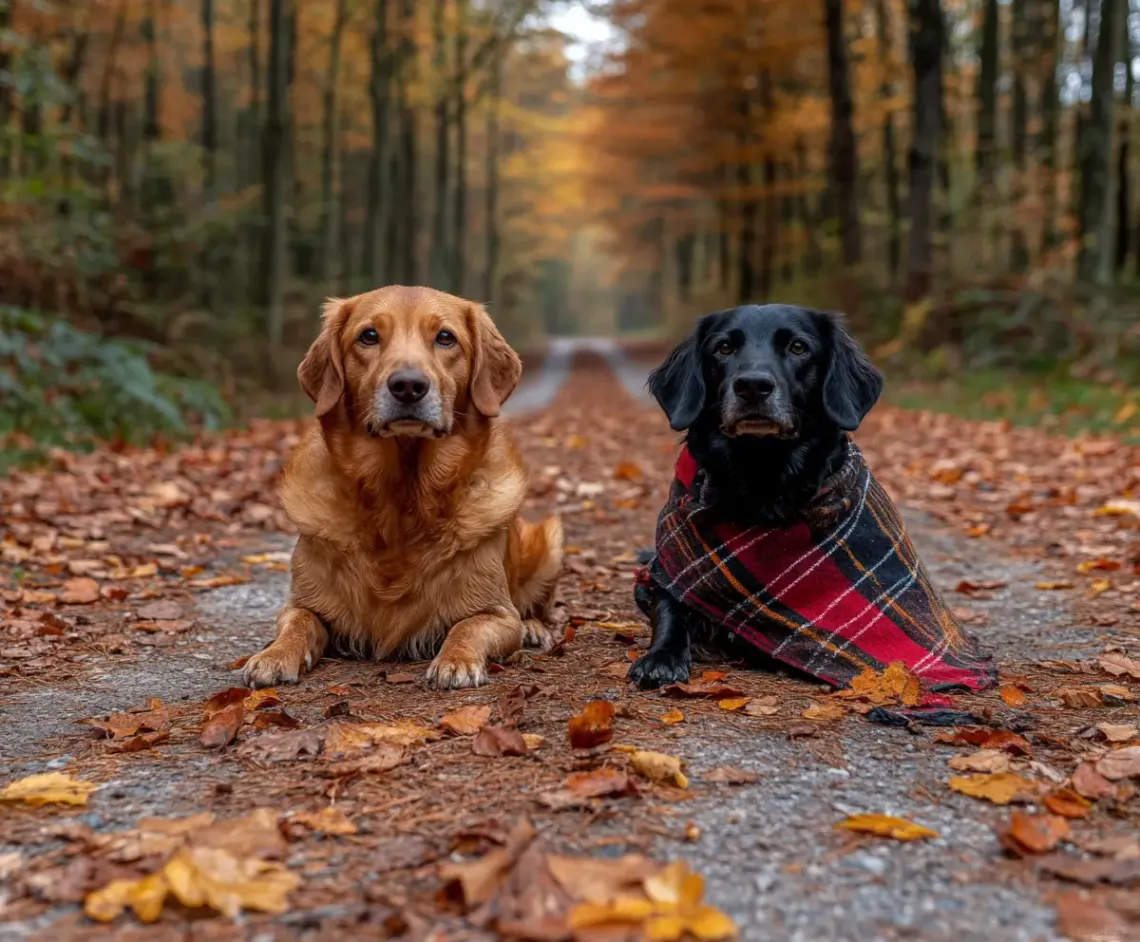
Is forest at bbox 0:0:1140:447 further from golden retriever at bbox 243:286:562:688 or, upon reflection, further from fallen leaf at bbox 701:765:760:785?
fallen leaf at bbox 701:765:760:785

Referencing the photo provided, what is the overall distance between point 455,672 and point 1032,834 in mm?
2047

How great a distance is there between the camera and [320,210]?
27.4 m

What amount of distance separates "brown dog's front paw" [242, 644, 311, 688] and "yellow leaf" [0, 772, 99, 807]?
909mm

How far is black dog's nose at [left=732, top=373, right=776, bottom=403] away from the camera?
3887 millimetres

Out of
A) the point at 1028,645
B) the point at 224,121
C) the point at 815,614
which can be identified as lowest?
the point at 1028,645

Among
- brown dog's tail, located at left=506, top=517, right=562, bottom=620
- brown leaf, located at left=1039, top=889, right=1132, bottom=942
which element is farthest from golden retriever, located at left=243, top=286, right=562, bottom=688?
brown leaf, located at left=1039, top=889, right=1132, bottom=942

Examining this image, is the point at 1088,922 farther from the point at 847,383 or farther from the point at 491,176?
the point at 491,176

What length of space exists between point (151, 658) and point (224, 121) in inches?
1376

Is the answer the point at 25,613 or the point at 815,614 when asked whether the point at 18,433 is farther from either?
the point at 815,614

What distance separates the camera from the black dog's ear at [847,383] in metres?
4.04

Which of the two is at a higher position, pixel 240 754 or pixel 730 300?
pixel 730 300

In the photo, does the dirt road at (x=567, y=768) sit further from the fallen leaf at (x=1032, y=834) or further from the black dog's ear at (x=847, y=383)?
the black dog's ear at (x=847, y=383)

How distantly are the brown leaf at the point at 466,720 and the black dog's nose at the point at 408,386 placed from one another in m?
1.20

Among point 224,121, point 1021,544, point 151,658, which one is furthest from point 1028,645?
point 224,121
